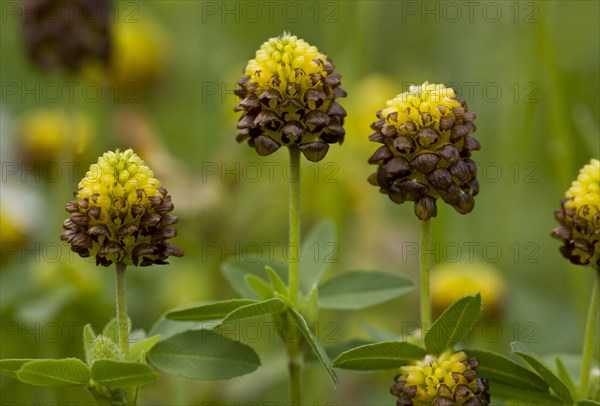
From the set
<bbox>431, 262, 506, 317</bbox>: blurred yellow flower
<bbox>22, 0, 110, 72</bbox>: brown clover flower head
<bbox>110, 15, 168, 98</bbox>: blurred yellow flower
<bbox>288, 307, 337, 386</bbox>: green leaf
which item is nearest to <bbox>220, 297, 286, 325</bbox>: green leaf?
<bbox>288, 307, 337, 386</bbox>: green leaf

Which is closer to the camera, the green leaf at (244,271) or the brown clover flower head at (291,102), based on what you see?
the brown clover flower head at (291,102)

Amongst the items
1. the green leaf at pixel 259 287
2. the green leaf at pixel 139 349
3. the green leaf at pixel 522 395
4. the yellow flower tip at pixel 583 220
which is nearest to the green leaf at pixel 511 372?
the green leaf at pixel 522 395

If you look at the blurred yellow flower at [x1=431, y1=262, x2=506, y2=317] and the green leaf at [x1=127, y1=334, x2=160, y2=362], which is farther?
the blurred yellow flower at [x1=431, y1=262, x2=506, y2=317]

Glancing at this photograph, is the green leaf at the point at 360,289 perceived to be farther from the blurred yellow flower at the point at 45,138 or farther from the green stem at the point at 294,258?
the blurred yellow flower at the point at 45,138

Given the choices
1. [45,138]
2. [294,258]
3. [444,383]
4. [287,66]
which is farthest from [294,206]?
[45,138]

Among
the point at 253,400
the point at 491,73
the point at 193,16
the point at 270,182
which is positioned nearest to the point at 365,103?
the point at 270,182

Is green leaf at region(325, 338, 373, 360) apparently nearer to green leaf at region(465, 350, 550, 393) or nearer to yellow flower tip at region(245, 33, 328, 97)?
green leaf at region(465, 350, 550, 393)
